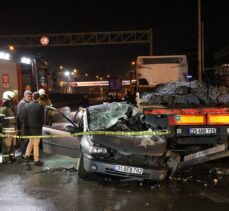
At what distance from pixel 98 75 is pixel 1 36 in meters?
86.6

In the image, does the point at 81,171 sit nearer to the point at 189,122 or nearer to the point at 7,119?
the point at 189,122

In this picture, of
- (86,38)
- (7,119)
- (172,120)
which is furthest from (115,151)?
(86,38)

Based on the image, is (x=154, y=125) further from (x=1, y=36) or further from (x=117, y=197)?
(x=1, y=36)

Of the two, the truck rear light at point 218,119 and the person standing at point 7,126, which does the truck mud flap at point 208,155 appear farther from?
the person standing at point 7,126

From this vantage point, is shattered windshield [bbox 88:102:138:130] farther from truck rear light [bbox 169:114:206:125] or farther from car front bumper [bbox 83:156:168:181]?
car front bumper [bbox 83:156:168:181]

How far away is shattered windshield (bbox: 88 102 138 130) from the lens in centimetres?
802

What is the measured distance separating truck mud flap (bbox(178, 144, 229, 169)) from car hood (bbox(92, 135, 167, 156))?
0.69m

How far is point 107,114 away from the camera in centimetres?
855

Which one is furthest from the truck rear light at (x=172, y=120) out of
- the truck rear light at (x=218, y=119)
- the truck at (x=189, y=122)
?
the truck rear light at (x=218, y=119)

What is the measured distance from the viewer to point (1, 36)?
35.9m

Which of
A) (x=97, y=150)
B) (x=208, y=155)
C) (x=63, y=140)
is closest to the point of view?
(x=97, y=150)

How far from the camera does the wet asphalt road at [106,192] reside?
5.99 m

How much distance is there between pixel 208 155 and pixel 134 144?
1.43 meters

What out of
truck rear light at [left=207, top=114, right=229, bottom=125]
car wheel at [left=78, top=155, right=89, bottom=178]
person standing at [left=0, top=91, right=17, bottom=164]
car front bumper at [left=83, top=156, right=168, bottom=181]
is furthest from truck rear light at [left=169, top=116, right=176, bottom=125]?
person standing at [left=0, top=91, right=17, bottom=164]
